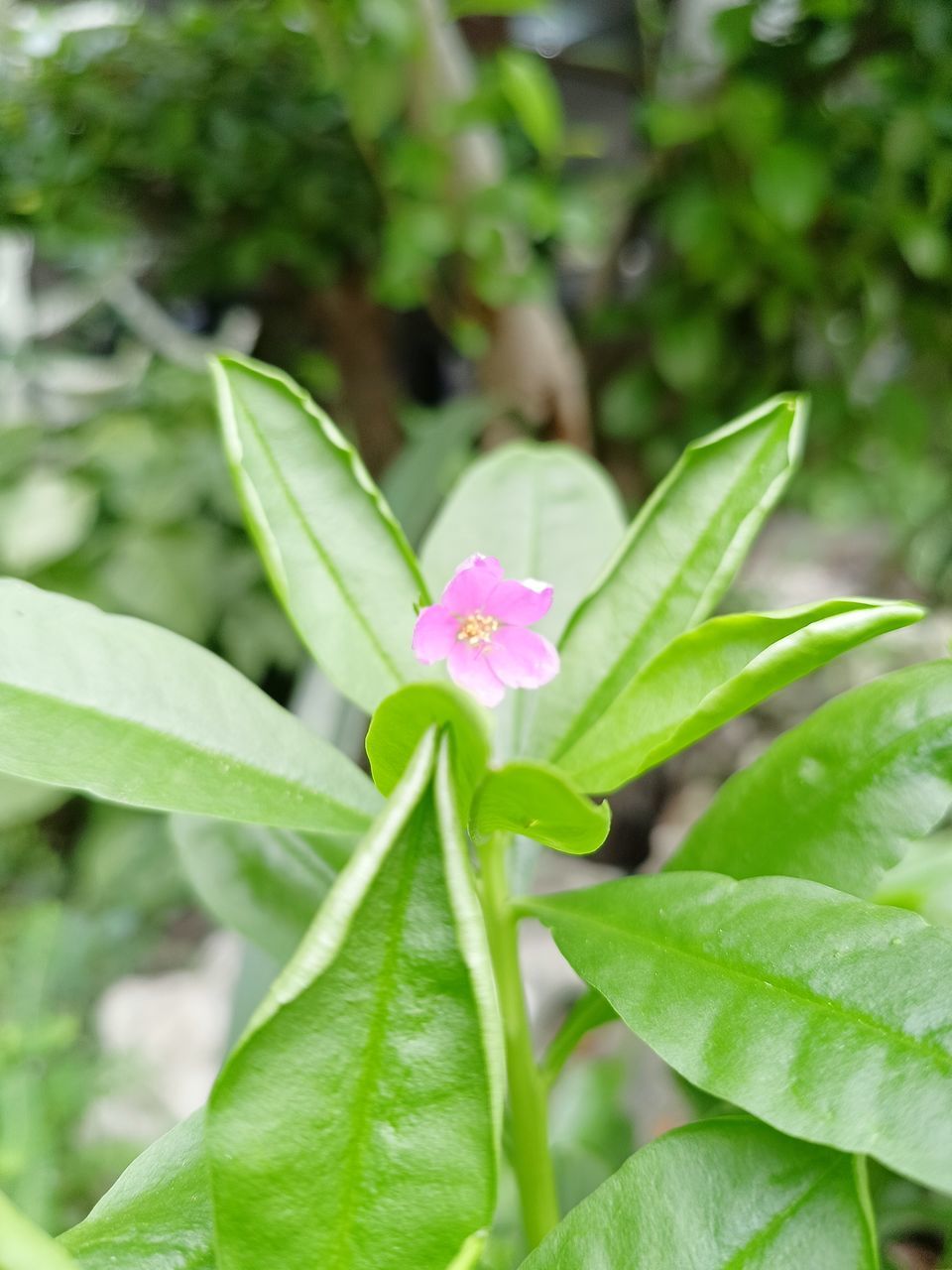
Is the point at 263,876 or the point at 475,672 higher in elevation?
the point at 475,672

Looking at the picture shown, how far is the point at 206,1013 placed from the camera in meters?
1.54

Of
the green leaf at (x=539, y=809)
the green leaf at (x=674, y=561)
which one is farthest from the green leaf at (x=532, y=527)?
the green leaf at (x=539, y=809)

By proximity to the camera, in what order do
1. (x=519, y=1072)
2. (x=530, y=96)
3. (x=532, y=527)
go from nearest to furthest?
(x=519, y=1072), (x=532, y=527), (x=530, y=96)

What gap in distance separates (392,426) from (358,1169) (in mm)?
1611

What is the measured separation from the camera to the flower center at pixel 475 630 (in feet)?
1.30

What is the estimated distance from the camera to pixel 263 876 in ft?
1.81

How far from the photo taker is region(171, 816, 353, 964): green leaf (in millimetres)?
538

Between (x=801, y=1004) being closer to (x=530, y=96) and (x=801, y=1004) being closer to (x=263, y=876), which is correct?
(x=263, y=876)

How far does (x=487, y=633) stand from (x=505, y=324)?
119 centimetres

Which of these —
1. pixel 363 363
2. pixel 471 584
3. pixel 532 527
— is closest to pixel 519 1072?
pixel 471 584

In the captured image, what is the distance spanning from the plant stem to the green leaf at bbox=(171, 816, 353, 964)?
0.13 meters

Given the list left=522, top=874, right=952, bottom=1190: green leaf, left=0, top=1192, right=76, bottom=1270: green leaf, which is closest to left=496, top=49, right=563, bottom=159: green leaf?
left=522, top=874, right=952, bottom=1190: green leaf

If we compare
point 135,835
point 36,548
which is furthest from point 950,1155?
point 36,548

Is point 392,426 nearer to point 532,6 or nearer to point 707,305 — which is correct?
point 707,305
